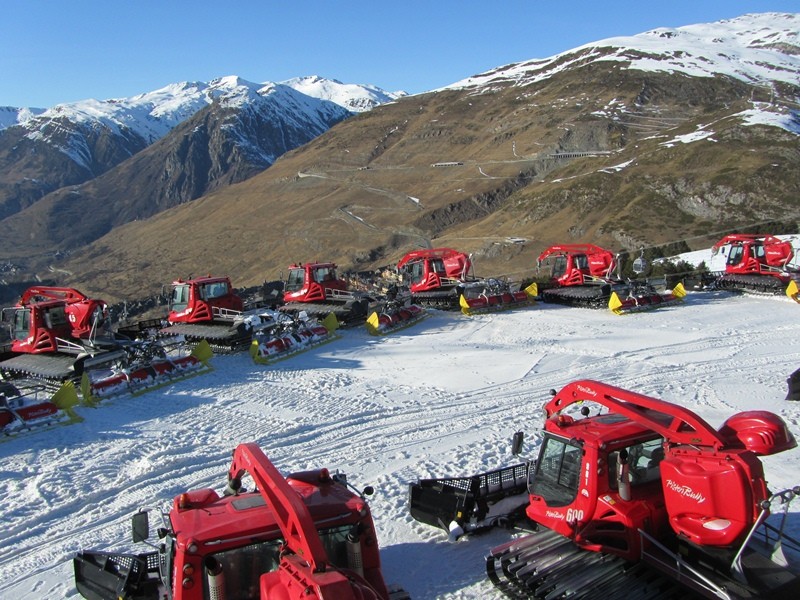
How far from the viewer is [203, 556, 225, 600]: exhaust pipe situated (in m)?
4.80

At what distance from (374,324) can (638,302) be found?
9.96 meters

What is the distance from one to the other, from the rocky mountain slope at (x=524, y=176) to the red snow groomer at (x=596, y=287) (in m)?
16.7

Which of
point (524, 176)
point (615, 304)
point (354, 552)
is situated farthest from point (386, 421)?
point (524, 176)

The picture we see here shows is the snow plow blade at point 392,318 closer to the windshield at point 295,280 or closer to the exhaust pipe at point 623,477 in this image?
the windshield at point 295,280

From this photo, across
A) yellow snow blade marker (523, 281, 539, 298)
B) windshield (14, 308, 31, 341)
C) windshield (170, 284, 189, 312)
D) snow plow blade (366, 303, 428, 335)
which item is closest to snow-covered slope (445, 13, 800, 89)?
yellow snow blade marker (523, 281, 539, 298)

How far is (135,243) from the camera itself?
99625 millimetres

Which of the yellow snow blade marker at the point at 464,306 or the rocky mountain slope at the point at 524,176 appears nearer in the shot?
the yellow snow blade marker at the point at 464,306

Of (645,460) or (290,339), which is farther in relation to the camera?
(290,339)

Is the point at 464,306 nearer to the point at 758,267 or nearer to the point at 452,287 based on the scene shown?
the point at 452,287

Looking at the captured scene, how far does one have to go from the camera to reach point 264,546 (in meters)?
4.96

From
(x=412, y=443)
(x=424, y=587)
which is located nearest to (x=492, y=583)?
(x=424, y=587)

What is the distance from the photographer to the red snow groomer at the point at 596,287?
24.3 metres

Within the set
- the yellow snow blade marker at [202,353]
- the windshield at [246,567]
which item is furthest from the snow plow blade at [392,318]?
the windshield at [246,567]

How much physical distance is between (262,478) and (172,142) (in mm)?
198635
